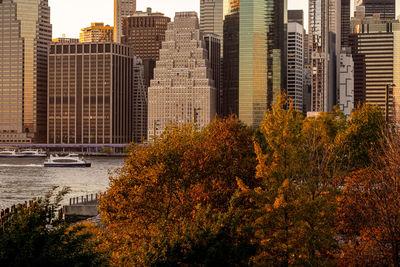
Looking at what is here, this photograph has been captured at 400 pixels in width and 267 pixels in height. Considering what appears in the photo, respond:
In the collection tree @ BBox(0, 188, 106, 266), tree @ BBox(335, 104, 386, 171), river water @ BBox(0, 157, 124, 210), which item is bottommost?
river water @ BBox(0, 157, 124, 210)

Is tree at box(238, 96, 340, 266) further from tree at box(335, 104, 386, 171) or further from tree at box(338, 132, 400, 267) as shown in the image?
tree at box(335, 104, 386, 171)

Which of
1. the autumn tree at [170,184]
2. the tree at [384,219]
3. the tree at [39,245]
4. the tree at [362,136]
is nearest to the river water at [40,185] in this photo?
the tree at [362,136]

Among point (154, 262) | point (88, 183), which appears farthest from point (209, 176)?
point (88, 183)

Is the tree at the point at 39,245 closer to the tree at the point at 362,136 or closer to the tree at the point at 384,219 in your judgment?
the tree at the point at 384,219

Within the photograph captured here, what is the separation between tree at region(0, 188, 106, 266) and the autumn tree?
11512 mm

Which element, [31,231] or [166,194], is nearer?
[31,231]

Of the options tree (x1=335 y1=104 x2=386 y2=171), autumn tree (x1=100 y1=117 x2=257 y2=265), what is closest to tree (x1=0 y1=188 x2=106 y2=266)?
autumn tree (x1=100 y1=117 x2=257 y2=265)

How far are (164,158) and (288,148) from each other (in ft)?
42.9

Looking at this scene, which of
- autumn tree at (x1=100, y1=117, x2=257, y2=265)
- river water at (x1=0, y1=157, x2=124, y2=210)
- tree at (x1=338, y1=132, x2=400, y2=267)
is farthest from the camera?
river water at (x1=0, y1=157, x2=124, y2=210)

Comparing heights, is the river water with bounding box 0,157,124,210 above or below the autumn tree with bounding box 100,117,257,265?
below

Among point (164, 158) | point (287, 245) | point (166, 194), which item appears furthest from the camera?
point (164, 158)

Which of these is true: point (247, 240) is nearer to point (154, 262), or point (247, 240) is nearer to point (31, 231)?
point (154, 262)

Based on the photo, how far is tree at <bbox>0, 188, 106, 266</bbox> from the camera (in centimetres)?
2198

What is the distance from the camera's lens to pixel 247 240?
1021 inches
